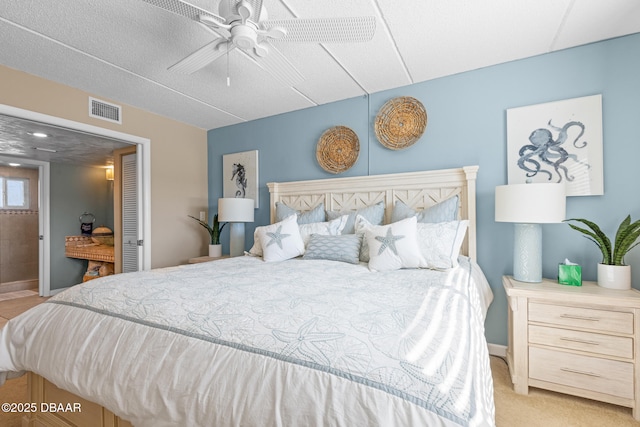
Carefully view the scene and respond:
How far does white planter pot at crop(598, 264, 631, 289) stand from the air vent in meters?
4.36

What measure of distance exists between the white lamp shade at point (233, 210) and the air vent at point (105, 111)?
1368 millimetres

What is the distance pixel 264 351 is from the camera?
2.82 feet

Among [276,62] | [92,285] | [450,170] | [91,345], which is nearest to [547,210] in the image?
[450,170]

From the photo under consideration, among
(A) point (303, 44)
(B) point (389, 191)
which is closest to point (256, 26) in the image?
(A) point (303, 44)

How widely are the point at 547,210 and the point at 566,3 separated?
4.09 feet

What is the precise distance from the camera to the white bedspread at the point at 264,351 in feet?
2.29

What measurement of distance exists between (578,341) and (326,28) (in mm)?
2326

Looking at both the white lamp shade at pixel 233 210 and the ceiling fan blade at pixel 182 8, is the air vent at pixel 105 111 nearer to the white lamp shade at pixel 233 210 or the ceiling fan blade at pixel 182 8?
the white lamp shade at pixel 233 210

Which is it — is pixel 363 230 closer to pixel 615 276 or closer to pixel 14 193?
pixel 615 276

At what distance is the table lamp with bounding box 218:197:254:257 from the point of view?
11.1ft

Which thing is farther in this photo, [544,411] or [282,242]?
[282,242]

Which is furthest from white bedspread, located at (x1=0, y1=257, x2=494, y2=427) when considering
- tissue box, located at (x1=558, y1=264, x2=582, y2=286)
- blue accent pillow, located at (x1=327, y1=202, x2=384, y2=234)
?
blue accent pillow, located at (x1=327, y1=202, x2=384, y2=234)

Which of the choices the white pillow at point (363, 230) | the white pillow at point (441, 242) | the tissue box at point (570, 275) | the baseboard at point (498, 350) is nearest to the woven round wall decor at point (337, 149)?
the white pillow at point (363, 230)

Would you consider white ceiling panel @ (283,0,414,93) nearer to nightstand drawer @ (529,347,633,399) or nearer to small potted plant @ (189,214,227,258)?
nightstand drawer @ (529,347,633,399)
